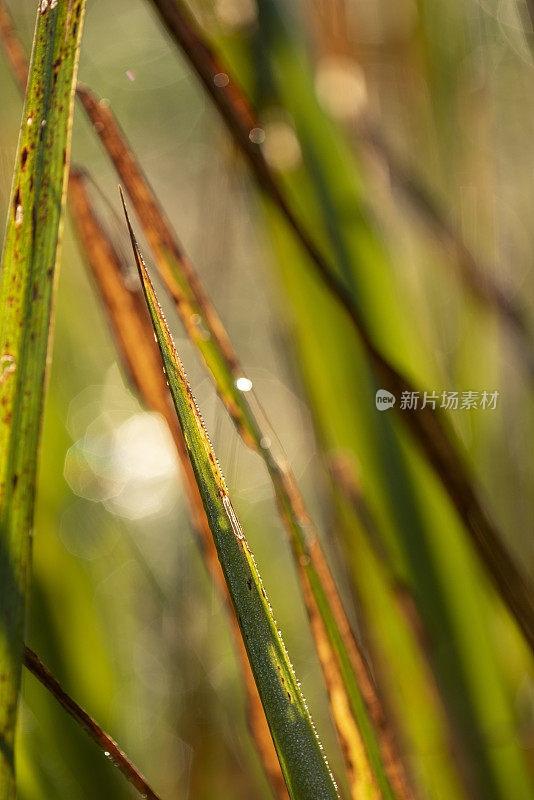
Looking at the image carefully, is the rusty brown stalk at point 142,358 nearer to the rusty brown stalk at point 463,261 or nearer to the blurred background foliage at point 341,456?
the blurred background foliage at point 341,456

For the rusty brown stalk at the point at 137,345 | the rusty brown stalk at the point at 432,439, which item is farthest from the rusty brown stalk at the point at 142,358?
the rusty brown stalk at the point at 432,439

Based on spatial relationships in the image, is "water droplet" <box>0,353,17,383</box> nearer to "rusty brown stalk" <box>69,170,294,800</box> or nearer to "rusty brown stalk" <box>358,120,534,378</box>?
"rusty brown stalk" <box>69,170,294,800</box>

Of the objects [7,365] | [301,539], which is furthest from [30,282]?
[301,539]

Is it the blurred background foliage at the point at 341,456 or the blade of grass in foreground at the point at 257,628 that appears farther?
Answer: the blurred background foliage at the point at 341,456

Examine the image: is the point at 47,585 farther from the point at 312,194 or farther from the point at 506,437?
the point at 506,437

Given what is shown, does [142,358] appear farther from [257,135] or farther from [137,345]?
[257,135]

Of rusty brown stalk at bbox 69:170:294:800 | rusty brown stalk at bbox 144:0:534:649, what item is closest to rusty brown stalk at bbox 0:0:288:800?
rusty brown stalk at bbox 69:170:294:800
